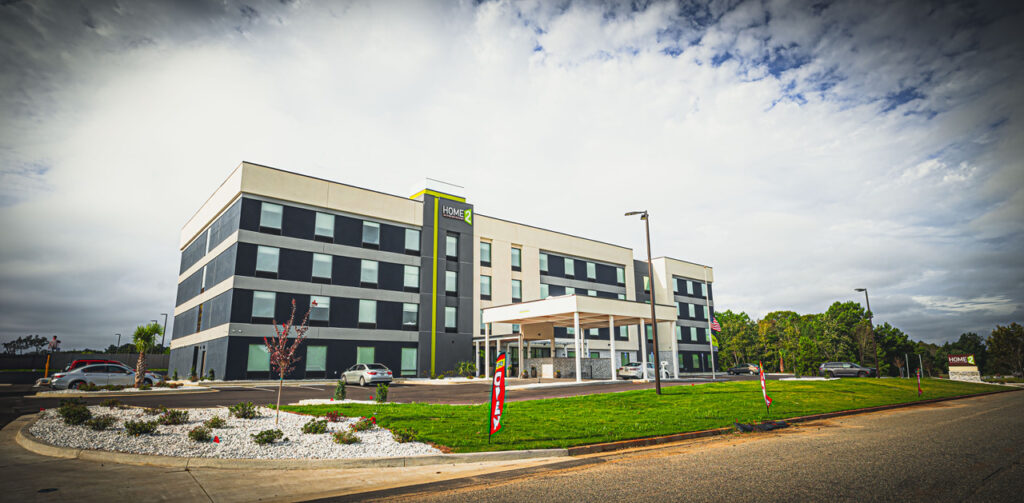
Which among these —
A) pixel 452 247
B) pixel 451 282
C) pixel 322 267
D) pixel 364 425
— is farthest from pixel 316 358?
pixel 364 425

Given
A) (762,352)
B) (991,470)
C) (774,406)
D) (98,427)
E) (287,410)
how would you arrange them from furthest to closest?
(762,352), (774,406), (287,410), (98,427), (991,470)

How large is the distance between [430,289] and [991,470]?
41.1m

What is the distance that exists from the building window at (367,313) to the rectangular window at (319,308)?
269 cm

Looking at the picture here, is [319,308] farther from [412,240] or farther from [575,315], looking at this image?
[575,315]

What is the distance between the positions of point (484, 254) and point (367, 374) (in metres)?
22.5

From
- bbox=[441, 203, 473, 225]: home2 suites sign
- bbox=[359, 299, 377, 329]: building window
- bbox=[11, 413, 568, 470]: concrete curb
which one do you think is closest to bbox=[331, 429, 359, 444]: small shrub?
bbox=[11, 413, 568, 470]: concrete curb

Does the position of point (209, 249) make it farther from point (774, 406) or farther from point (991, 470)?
point (991, 470)

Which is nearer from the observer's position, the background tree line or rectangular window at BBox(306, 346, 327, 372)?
rectangular window at BBox(306, 346, 327, 372)

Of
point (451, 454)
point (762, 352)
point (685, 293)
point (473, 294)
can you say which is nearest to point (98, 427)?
point (451, 454)

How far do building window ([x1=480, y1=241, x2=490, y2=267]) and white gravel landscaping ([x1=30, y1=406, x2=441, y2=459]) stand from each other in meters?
39.0

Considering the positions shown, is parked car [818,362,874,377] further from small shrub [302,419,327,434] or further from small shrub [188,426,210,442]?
small shrub [188,426,210,442]

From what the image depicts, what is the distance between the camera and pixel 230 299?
36.4 meters

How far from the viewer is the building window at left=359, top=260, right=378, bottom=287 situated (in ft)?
141

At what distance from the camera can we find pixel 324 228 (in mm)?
41688
